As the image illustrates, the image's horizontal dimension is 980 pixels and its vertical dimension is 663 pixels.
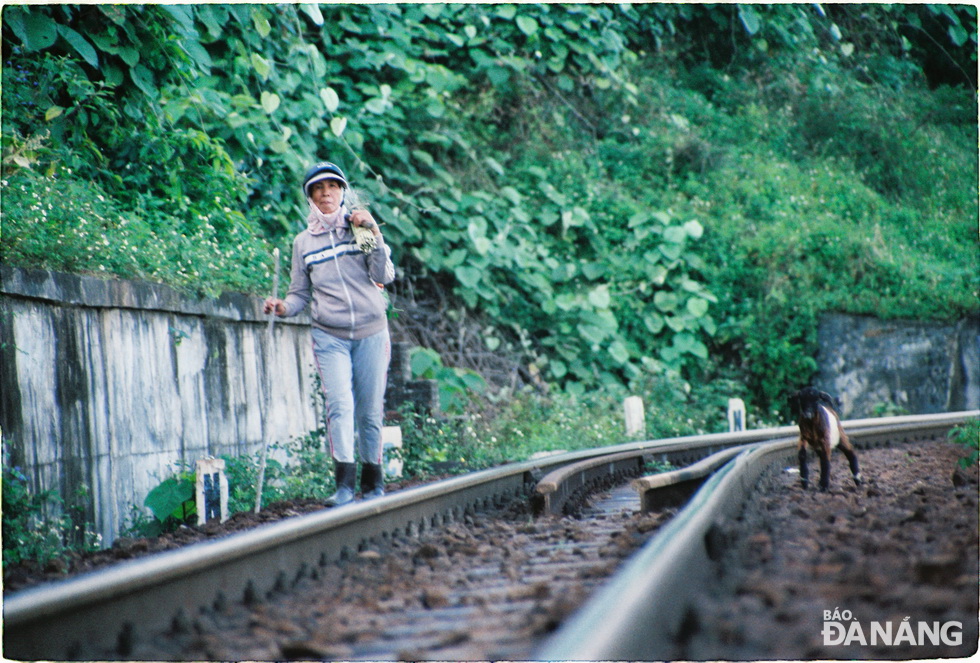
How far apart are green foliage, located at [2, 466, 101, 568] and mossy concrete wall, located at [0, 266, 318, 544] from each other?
0.33 ft

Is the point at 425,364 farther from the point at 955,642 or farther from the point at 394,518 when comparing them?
the point at 955,642

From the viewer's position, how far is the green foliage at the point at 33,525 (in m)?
4.31


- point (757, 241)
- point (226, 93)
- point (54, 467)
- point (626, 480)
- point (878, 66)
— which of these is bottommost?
point (626, 480)

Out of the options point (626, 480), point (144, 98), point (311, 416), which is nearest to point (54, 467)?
point (311, 416)

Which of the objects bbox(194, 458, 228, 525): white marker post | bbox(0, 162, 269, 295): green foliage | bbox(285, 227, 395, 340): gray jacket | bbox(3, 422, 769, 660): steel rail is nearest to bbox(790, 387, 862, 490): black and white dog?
bbox(3, 422, 769, 660): steel rail

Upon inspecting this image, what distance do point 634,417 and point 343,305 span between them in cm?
703

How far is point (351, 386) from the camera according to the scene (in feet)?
17.7

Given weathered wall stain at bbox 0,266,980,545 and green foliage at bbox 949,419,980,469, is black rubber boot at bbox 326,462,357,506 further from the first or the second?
green foliage at bbox 949,419,980,469

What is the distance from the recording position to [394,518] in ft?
15.2

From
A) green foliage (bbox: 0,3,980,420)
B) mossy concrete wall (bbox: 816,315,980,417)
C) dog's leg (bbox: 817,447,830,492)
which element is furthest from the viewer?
mossy concrete wall (bbox: 816,315,980,417)

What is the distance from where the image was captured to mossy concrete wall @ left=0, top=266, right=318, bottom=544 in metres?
4.72

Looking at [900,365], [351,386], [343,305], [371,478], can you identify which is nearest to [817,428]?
[371,478]

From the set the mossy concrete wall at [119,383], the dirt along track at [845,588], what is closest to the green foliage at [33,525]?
the mossy concrete wall at [119,383]

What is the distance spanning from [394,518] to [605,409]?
27.8 feet
